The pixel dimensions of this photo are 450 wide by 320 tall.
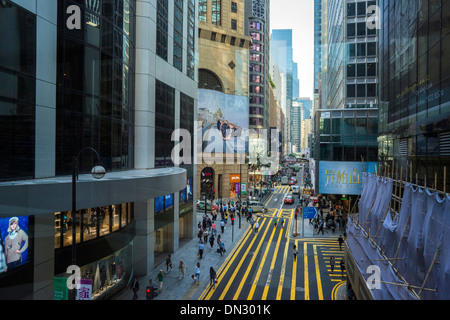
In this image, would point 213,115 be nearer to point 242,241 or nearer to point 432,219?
point 242,241

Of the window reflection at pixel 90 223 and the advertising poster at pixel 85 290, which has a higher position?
the window reflection at pixel 90 223

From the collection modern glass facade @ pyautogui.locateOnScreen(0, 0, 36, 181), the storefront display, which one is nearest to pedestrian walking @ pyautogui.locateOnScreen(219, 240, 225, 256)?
the storefront display

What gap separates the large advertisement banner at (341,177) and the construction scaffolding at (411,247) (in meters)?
20.1

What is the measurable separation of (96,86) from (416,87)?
15.5 m

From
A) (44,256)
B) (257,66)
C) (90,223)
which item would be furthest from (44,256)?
(257,66)

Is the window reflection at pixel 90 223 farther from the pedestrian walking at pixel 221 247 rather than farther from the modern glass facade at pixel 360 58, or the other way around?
the modern glass facade at pixel 360 58

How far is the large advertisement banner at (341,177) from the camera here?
3481 centimetres

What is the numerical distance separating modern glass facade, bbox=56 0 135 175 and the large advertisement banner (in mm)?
25287

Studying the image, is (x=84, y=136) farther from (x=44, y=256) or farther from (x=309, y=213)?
(x=309, y=213)

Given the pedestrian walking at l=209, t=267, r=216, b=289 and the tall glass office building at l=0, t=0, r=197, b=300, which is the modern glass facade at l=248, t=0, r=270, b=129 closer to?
the tall glass office building at l=0, t=0, r=197, b=300

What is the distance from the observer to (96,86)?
48.0ft

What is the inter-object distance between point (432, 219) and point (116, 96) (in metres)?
15.3

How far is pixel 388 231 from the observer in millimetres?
13133

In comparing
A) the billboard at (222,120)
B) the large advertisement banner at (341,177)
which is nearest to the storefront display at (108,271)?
the large advertisement banner at (341,177)
